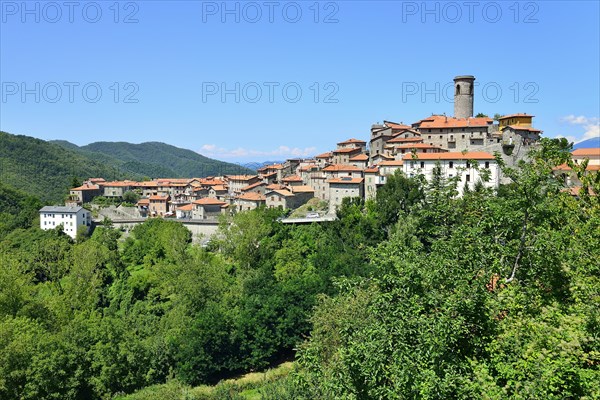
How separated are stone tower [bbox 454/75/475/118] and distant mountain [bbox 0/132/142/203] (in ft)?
276

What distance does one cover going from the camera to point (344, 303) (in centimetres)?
2158

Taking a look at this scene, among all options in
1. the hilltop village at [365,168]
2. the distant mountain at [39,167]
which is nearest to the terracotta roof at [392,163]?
the hilltop village at [365,168]

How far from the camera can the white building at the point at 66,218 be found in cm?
6141

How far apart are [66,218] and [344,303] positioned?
175 ft

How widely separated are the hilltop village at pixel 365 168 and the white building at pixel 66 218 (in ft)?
0.46

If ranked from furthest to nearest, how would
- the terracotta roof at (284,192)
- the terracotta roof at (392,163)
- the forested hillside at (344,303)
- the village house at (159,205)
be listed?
the village house at (159,205) → the terracotta roof at (284,192) → the terracotta roof at (392,163) → the forested hillside at (344,303)

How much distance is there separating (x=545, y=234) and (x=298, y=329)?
74.0 feet

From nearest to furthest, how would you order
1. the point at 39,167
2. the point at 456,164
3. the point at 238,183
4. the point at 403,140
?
the point at 456,164 → the point at 403,140 → the point at 238,183 → the point at 39,167

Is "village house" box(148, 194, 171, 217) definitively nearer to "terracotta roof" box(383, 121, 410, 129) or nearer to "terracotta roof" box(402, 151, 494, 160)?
"terracotta roof" box(383, 121, 410, 129)

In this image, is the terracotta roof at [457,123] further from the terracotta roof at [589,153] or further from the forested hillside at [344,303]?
the forested hillside at [344,303]

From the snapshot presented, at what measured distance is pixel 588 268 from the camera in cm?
1100

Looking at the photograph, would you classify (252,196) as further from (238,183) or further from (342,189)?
(342,189)

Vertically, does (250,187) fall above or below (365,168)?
below

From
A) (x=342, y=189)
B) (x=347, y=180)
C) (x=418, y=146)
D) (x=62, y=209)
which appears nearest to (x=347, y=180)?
A: (x=347, y=180)
